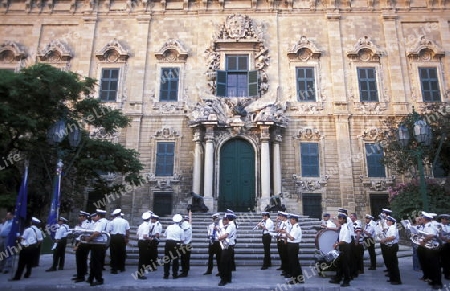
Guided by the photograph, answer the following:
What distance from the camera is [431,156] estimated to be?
51.3ft

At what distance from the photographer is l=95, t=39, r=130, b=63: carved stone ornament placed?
67.9 feet

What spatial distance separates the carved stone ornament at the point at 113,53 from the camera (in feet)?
67.9

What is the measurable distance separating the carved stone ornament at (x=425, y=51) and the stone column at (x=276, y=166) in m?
8.58

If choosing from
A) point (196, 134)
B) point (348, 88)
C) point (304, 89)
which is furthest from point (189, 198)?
point (348, 88)

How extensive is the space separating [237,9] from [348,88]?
24.5ft

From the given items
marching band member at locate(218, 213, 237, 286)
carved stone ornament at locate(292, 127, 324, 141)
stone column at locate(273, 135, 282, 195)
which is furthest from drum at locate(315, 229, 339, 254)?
carved stone ornament at locate(292, 127, 324, 141)

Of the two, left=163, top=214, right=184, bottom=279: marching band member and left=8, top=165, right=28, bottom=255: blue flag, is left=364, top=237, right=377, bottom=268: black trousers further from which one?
left=8, top=165, right=28, bottom=255: blue flag

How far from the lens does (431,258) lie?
8.56 metres

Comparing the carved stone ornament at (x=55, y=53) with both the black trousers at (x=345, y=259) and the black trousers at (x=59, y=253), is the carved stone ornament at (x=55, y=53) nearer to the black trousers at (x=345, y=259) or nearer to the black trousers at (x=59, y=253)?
the black trousers at (x=59, y=253)

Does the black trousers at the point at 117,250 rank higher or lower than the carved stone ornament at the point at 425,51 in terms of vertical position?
lower

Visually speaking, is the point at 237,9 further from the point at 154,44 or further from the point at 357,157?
the point at 357,157

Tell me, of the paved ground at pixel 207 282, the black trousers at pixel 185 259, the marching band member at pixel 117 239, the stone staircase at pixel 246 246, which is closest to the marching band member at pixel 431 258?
the paved ground at pixel 207 282

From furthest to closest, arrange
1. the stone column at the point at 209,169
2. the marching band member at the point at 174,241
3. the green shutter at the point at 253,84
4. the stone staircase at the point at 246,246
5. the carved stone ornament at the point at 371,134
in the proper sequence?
the green shutter at the point at 253,84 → the carved stone ornament at the point at 371,134 → the stone column at the point at 209,169 → the stone staircase at the point at 246,246 → the marching band member at the point at 174,241

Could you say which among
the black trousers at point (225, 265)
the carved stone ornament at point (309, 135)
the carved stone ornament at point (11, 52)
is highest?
the carved stone ornament at point (11, 52)
